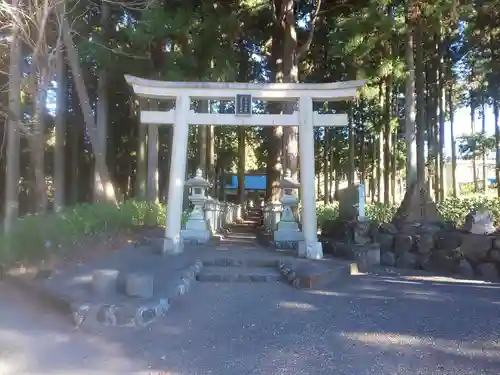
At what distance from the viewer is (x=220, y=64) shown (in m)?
15.1

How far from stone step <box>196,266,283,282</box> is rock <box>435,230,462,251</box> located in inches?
177

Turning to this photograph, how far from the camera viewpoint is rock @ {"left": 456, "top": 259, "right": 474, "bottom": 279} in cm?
1063

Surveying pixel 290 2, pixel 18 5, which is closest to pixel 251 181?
pixel 290 2

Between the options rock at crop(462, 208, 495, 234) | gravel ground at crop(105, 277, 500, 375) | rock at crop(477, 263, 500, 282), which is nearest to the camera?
gravel ground at crop(105, 277, 500, 375)

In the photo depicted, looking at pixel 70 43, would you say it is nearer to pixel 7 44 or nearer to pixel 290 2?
pixel 7 44

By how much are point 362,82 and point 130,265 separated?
18.6 ft

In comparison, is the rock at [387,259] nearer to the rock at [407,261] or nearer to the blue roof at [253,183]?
the rock at [407,261]

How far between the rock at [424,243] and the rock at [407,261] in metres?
0.20

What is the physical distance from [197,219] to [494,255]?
673cm

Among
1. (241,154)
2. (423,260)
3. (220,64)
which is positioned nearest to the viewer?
(423,260)

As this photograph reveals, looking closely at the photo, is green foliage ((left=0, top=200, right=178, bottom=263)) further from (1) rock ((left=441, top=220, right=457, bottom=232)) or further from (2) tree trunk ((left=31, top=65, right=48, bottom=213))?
(1) rock ((left=441, top=220, right=457, bottom=232))

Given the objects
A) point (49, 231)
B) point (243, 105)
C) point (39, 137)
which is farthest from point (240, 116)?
point (49, 231)

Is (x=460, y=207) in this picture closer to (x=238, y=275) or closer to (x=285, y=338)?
(x=238, y=275)

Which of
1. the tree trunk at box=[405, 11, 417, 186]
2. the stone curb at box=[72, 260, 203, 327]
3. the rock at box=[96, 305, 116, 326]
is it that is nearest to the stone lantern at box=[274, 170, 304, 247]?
the tree trunk at box=[405, 11, 417, 186]
